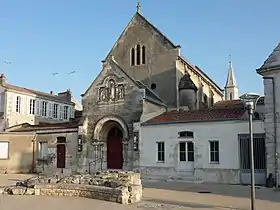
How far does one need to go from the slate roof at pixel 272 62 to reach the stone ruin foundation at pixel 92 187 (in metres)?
9.86

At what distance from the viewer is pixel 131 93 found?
2873 cm

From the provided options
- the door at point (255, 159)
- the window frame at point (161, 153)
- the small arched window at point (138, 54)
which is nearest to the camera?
the door at point (255, 159)

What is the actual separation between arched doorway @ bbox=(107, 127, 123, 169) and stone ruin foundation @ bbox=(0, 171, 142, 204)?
38.2 ft

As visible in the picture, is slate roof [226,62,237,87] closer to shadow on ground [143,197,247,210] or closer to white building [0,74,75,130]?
white building [0,74,75,130]

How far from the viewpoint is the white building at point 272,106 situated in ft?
67.2

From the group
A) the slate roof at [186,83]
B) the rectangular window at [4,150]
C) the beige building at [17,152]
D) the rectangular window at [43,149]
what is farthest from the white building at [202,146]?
the rectangular window at [4,150]

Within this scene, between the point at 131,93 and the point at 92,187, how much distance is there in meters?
13.9

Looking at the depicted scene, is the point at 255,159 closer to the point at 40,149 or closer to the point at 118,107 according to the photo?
the point at 118,107

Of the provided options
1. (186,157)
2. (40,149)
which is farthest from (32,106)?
(186,157)

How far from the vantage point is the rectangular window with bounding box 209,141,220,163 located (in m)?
23.2

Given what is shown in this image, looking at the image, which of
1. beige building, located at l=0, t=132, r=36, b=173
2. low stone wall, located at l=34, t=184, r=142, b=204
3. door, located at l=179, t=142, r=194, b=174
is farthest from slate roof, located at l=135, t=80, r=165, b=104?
low stone wall, located at l=34, t=184, r=142, b=204

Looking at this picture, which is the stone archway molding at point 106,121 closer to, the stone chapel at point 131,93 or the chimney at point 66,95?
the stone chapel at point 131,93

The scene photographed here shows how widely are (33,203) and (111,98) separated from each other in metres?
16.3

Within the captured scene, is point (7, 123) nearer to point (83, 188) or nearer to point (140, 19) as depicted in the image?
point (140, 19)
